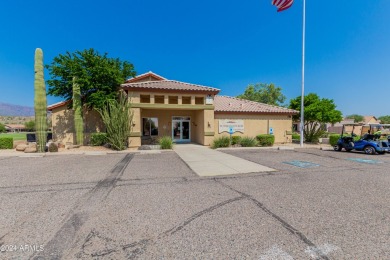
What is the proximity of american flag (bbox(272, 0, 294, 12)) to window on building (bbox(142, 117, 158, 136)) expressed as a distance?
15.2 meters

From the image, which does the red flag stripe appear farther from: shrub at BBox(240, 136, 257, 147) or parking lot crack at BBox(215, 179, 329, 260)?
parking lot crack at BBox(215, 179, 329, 260)

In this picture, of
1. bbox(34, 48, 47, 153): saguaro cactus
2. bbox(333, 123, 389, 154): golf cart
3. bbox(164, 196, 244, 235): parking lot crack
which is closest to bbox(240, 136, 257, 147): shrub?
bbox(333, 123, 389, 154): golf cart

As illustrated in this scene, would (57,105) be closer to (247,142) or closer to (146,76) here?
(146,76)

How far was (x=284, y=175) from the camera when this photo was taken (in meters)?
7.03

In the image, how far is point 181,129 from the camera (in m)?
19.6

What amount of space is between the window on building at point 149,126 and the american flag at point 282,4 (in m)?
15.2

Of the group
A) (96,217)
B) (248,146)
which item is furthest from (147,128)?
(96,217)

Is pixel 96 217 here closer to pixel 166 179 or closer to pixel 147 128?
pixel 166 179

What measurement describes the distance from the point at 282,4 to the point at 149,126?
54.2 ft

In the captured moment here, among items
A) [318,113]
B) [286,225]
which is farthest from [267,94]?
[286,225]

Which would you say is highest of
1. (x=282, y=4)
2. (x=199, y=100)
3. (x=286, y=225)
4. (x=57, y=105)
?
(x=282, y=4)

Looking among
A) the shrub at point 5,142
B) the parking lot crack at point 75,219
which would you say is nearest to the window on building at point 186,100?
the parking lot crack at point 75,219

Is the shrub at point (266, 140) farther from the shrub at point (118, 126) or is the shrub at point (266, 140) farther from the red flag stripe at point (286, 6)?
the shrub at point (118, 126)

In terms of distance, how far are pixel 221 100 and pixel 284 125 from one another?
745 cm
